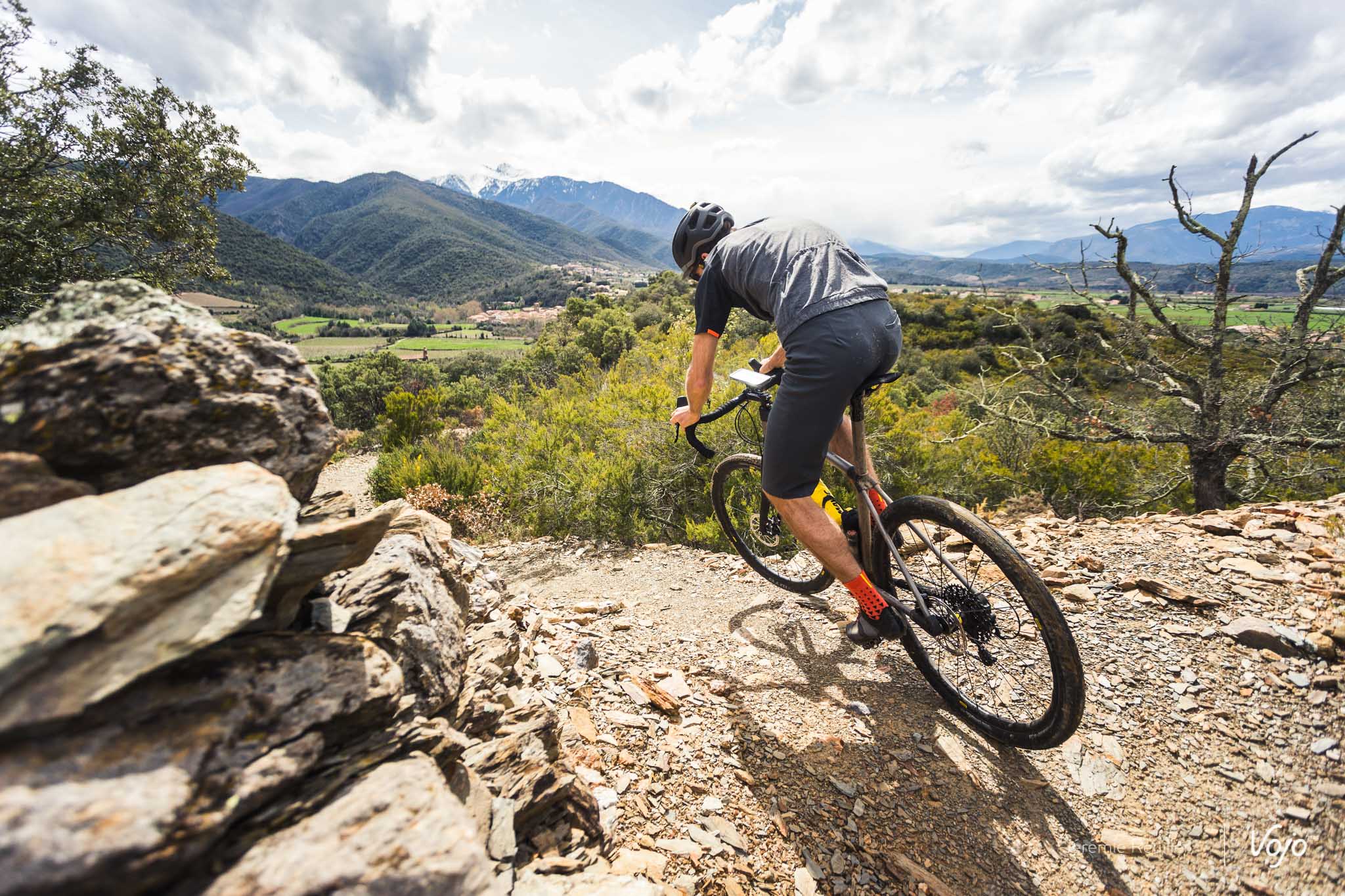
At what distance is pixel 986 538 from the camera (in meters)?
2.42

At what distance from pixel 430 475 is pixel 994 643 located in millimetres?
6992

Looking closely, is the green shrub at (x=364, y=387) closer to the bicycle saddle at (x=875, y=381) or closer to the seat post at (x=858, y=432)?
the seat post at (x=858, y=432)

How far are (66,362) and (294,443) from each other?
1.80 feet

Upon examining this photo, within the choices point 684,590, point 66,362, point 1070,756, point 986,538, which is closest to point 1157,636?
point 1070,756

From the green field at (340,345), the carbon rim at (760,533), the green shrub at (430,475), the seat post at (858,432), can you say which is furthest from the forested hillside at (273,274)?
the seat post at (858,432)

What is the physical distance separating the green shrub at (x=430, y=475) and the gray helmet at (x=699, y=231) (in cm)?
503

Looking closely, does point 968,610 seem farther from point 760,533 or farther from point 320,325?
point 320,325

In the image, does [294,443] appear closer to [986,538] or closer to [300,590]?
[300,590]

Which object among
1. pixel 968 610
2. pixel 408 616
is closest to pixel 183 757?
pixel 408 616

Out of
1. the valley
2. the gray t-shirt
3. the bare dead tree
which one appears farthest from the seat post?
the valley

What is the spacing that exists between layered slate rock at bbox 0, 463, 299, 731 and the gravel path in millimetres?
7565

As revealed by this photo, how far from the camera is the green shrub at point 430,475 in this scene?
7.18 m

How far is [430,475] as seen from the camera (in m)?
7.39

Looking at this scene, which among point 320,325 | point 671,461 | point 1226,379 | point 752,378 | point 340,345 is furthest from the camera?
point 320,325
